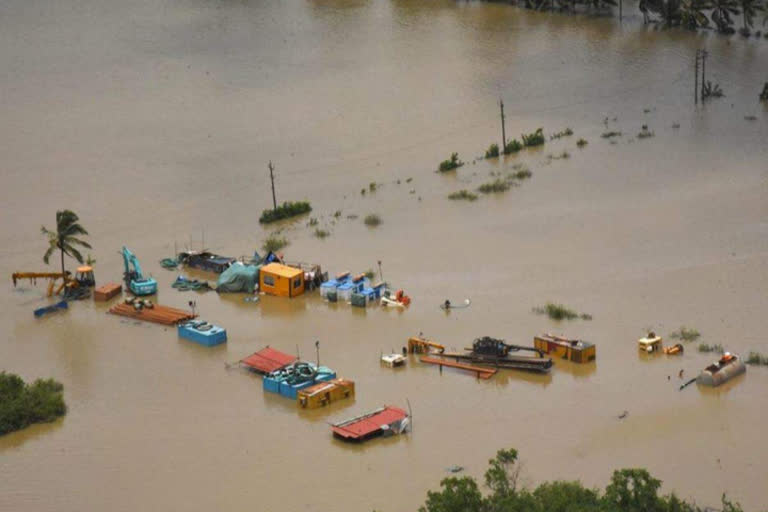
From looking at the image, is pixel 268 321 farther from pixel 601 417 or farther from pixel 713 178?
pixel 713 178

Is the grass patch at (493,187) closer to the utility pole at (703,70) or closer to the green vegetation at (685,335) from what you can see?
the utility pole at (703,70)

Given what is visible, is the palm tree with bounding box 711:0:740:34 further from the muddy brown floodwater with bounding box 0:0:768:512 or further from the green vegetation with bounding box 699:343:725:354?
the green vegetation with bounding box 699:343:725:354

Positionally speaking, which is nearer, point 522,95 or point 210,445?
point 210,445

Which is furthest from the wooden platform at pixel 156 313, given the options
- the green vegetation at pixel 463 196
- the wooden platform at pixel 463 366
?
the green vegetation at pixel 463 196

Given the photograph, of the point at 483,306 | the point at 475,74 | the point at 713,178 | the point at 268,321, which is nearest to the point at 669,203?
the point at 713,178

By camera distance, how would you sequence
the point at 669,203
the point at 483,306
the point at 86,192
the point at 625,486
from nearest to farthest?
the point at 625,486 → the point at 483,306 → the point at 669,203 → the point at 86,192
